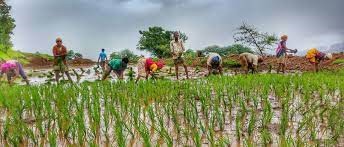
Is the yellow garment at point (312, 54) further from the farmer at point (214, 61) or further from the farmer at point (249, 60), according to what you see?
the farmer at point (214, 61)

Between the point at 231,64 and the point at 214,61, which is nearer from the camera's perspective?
the point at 214,61

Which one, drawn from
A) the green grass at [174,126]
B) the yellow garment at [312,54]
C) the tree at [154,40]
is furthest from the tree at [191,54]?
the green grass at [174,126]

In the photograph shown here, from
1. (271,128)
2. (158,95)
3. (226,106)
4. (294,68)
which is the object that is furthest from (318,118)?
(294,68)

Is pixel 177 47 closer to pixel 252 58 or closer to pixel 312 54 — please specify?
pixel 252 58

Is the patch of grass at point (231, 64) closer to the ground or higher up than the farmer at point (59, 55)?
closer to the ground

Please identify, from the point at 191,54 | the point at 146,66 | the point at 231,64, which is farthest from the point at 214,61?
the point at 191,54

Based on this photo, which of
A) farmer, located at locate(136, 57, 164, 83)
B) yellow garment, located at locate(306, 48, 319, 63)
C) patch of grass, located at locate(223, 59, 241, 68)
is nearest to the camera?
farmer, located at locate(136, 57, 164, 83)

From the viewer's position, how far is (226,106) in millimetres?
5980

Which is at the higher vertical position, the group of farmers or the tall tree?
the tall tree

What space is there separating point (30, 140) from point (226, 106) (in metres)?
2.71

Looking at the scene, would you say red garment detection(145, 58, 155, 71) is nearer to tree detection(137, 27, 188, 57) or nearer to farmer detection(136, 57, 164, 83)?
farmer detection(136, 57, 164, 83)

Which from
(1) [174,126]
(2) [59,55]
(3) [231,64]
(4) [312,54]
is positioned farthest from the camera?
(3) [231,64]

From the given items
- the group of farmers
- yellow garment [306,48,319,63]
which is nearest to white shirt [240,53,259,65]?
the group of farmers

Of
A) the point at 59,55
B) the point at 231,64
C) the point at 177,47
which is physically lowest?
the point at 231,64
